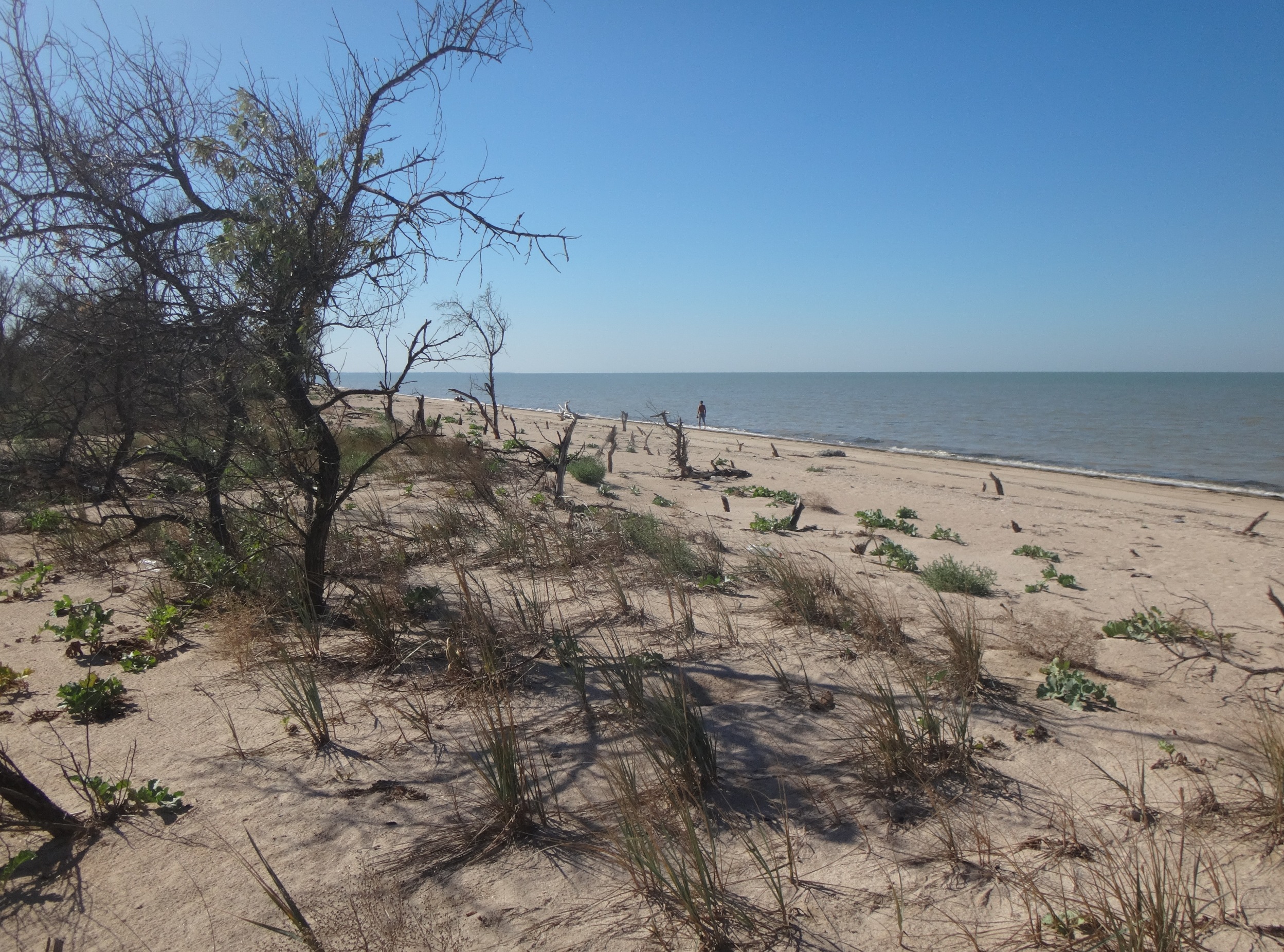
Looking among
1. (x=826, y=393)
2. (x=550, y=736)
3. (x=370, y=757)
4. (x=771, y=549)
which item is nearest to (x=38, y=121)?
(x=370, y=757)

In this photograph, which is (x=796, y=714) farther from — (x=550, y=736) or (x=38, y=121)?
(x=38, y=121)

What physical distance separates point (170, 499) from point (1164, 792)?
5947 mm

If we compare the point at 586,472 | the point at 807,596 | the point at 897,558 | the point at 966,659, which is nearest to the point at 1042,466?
the point at 586,472

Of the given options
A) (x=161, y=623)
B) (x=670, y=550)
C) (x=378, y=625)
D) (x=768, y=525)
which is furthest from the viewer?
(x=768, y=525)

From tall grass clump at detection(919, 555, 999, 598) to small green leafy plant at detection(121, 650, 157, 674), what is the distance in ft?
19.2

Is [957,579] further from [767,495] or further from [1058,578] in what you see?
[767,495]

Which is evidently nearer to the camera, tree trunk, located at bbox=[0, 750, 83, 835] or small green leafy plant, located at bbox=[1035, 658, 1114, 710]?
tree trunk, located at bbox=[0, 750, 83, 835]

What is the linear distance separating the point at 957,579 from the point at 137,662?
6298mm

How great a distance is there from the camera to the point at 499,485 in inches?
433

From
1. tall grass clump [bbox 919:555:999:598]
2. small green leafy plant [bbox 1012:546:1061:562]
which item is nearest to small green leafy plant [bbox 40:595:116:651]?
tall grass clump [bbox 919:555:999:598]

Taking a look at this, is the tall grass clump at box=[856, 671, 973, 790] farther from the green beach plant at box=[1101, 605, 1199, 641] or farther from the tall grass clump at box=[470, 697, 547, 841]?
the green beach plant at box=[1101, 605, 1199, 641]

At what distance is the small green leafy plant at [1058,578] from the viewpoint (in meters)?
7.33

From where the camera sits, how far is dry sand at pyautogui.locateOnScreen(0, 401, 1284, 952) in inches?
89.9

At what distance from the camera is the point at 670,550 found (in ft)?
21.3
